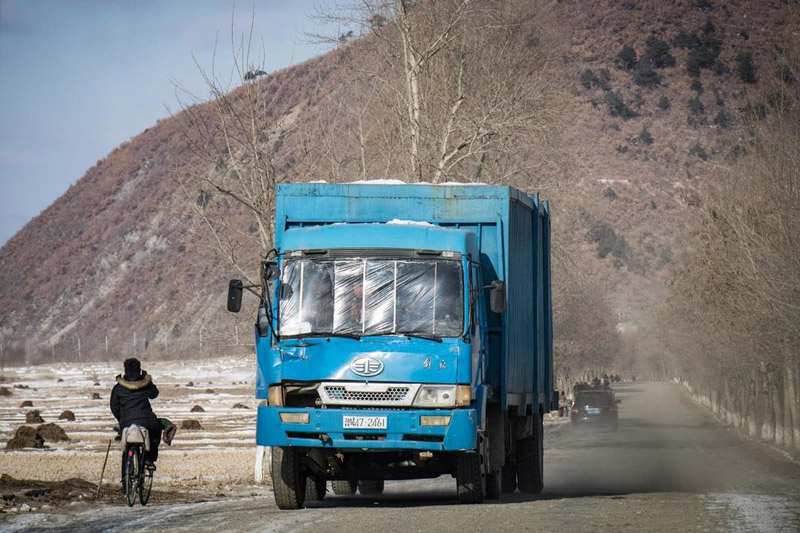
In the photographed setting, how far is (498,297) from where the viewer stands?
15.2 m

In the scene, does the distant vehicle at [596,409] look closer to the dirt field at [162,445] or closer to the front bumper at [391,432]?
the dirt field at [162,445]

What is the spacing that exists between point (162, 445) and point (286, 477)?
1173 inches

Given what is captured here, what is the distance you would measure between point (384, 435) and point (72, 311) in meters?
166

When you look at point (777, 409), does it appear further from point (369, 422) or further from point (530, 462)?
point (369, 422)

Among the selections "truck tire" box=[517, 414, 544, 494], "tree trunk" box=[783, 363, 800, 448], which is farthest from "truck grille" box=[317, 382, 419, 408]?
"tree trunk" box=[783, 363, 800, 448]

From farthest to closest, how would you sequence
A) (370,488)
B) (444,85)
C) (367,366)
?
1. (444,85)
2. (370,488)
3. (367,366)

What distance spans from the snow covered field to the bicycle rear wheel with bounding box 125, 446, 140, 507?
840 centimetres

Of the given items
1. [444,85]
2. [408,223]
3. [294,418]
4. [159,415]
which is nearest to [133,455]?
[294,418]

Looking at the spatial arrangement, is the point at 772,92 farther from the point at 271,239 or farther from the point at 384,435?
the point at 384,435

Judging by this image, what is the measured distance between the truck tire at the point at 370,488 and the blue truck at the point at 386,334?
384cm

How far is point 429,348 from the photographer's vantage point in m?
14.8

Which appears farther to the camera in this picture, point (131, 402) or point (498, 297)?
point (131, 402)

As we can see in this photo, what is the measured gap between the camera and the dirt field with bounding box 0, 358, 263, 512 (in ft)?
85.3

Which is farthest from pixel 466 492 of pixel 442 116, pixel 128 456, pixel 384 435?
pixel 442 116
